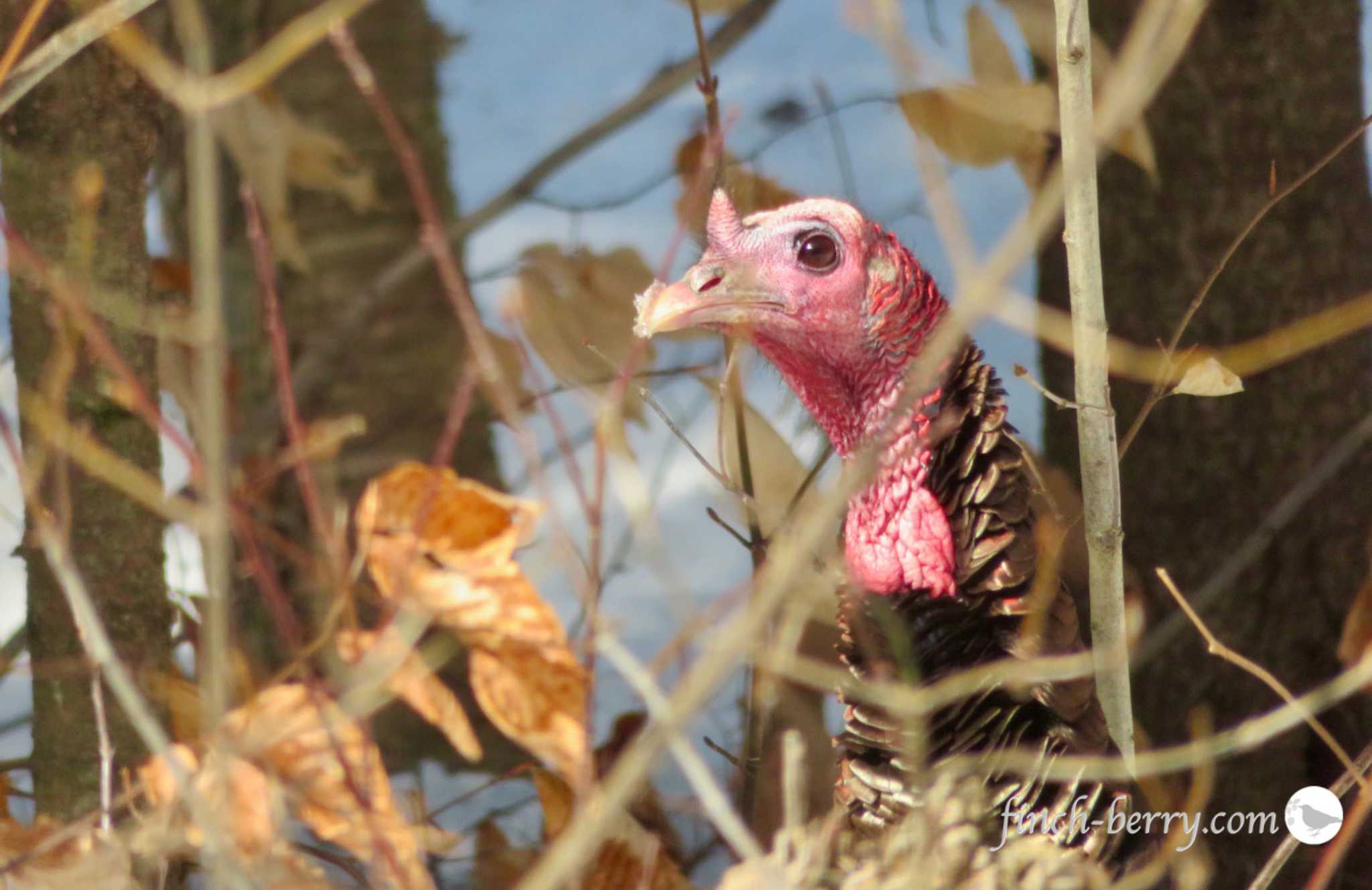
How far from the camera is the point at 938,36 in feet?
5.42

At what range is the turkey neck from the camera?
1.09 meters

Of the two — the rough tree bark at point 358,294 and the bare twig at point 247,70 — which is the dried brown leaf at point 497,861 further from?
the bare twig at point 247,70

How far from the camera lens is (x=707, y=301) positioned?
44.6 inches

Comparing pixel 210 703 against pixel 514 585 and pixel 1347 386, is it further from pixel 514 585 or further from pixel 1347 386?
pixel 1347 386

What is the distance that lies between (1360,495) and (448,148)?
1.52 metres

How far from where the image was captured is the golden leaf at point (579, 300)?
1.36 metres

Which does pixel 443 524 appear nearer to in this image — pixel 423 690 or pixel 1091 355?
pixel 423 690

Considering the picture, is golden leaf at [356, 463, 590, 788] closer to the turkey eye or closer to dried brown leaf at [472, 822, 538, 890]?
the turkey eye

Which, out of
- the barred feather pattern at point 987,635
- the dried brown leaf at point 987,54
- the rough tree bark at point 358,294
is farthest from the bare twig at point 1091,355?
the rough tree bark at point 358,294

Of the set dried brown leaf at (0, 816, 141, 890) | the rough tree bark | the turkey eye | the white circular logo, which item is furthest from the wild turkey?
the rough tree bark

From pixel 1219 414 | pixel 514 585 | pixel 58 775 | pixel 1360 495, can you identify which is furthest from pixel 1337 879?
pixel 58 775

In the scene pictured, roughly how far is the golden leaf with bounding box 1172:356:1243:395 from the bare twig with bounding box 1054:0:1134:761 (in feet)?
0.19

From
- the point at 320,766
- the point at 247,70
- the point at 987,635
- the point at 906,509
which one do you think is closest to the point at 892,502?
the point at 906,509

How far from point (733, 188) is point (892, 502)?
0.44 metres
